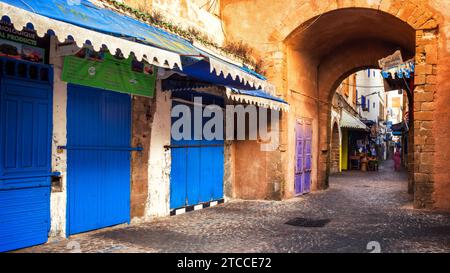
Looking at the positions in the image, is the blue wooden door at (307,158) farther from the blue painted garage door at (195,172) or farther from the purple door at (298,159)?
the blue painted garage door at (195,172)

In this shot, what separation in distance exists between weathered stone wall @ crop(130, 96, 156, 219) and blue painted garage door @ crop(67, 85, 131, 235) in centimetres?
13

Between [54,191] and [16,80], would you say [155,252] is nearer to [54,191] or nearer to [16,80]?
[54,191]

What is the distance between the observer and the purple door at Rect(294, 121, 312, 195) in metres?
11.2

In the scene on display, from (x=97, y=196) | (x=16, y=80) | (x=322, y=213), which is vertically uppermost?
(x=16, y=80)

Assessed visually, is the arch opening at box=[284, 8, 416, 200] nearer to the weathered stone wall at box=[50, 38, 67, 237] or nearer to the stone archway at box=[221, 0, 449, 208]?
the stone archway at box=[221, 0, 449, 208]

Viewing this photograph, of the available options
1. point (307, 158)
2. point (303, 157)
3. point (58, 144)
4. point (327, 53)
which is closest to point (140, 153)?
point (58, 144)

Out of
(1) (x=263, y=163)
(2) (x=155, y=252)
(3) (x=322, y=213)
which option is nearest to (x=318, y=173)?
(1) (x=263, y=163)

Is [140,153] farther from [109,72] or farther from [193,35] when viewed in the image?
[193,35]

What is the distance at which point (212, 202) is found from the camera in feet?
31.0

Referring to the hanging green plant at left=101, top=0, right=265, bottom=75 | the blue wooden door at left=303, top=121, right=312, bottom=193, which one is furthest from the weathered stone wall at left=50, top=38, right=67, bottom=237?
the blue wooden door at left=303, top=121, right=312, bottom=193

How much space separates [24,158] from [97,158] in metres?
1.29

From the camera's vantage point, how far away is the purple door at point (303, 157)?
1117cm

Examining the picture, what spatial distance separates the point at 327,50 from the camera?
499 inches

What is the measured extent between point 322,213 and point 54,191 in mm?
5443
